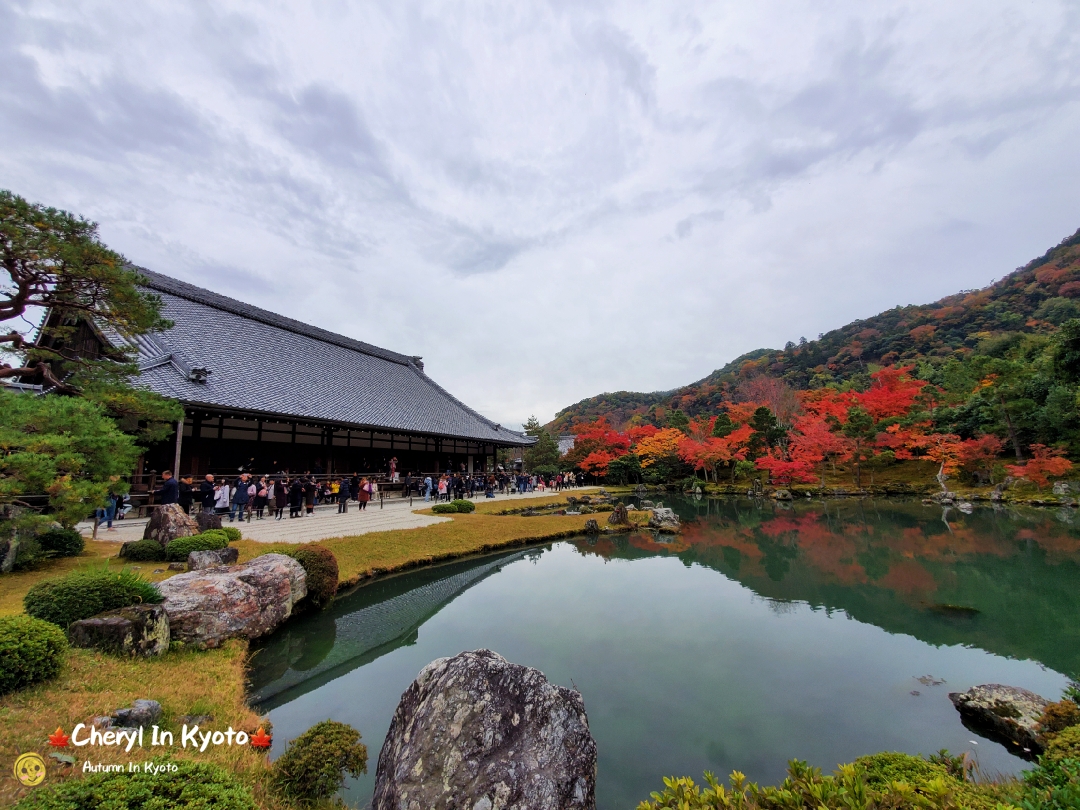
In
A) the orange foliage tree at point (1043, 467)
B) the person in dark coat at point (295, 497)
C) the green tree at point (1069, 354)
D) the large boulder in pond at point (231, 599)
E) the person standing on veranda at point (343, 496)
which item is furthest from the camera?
the green tree at point (1069, 354)

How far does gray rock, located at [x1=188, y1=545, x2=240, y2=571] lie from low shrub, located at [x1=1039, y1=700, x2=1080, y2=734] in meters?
11.2

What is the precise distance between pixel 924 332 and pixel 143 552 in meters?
78.0

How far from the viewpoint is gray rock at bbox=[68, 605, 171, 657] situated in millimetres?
5293

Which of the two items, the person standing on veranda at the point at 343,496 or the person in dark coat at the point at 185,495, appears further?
the person standing on veranda at the point at 343,496

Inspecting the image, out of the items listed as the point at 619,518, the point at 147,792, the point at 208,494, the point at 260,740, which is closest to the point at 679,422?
the point at 619,518

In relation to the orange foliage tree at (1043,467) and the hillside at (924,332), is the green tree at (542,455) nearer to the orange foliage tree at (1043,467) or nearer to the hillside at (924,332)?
the hillside at (924,332)

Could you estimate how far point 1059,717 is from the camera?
464 cm

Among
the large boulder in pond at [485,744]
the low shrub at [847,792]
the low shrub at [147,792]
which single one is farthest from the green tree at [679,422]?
the low shrub at [147,792]

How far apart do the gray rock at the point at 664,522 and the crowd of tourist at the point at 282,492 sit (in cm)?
982

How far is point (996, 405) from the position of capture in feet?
86.5

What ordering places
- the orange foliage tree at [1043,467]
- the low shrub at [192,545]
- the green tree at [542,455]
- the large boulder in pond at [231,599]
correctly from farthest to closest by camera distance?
the green tree at [542,455] → the orange foliage tree at [1043,467] → the low shrub at [192,545] → the large boulder in pond at [231,599]

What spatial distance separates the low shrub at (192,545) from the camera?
8812 millimetres

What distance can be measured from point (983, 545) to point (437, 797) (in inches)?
751

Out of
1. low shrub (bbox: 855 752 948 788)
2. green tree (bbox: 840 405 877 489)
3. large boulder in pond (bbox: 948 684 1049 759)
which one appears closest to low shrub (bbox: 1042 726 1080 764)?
low shrub (bbox: 855 752 948 788)
